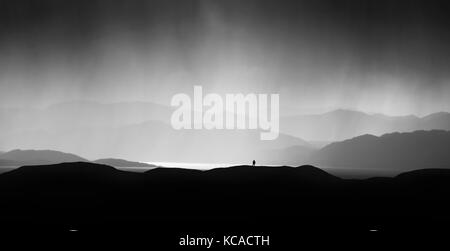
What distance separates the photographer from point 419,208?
258 ft

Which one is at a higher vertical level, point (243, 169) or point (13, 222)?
point (243, 169)

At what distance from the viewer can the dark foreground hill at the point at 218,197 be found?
63969mm

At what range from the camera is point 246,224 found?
177ft

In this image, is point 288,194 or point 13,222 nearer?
point 13,222

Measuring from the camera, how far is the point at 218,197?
79.4m

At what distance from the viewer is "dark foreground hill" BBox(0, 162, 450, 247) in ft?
210
